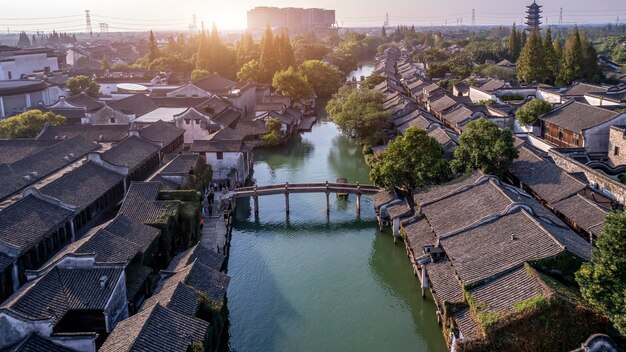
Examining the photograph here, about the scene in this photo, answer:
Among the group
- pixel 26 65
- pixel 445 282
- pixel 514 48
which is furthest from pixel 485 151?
pixel 26 65

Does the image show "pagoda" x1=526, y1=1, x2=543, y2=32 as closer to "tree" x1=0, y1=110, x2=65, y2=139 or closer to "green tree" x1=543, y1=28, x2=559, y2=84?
"green tree" x1=543, y1=28, x2=559, y2=84

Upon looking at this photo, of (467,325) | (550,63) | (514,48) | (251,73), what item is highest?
(514,48)

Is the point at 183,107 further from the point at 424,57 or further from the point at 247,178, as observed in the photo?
the point at 424,57

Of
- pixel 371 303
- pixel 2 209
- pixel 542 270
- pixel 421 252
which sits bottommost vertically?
pixel 371 303

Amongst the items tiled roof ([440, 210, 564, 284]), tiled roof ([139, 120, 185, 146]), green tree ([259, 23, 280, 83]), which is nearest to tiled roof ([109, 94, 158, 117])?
tiled roof ([139, 120, 185, 146])

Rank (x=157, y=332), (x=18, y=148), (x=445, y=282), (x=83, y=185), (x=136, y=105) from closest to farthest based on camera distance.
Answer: (x=157, y=332)
(x=445, y=282)
(x=83, y=185)
(x=18, y=148)
(x=136, y=105)

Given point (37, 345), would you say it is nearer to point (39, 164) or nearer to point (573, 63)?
point (39, 164)

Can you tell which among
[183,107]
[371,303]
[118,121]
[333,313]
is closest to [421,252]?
[371,303]
